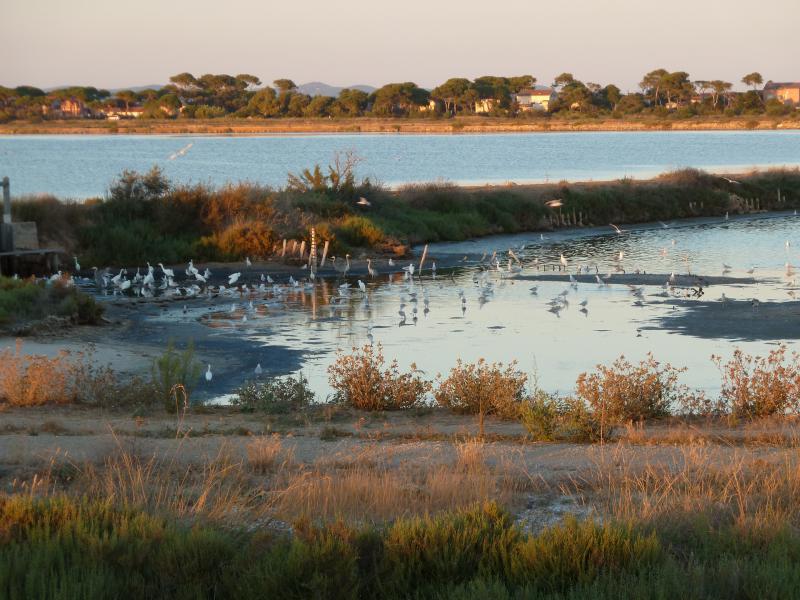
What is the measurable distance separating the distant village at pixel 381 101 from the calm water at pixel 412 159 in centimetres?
3382

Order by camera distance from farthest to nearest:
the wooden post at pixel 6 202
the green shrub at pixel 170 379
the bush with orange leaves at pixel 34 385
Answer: the wooden post at pixel 6 202 → the green shrub at pixel 170 379 → the bush with orange leaves at pixel 34 385

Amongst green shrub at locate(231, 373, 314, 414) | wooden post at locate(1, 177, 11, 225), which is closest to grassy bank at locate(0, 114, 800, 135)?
wooden post at locate(1, 177, 11, 225)

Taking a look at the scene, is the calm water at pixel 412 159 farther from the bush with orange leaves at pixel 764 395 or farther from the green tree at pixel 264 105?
the bush with orange leaves at pixel 764 395

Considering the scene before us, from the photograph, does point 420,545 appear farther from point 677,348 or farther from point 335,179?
point 335,179

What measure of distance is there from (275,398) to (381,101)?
146m

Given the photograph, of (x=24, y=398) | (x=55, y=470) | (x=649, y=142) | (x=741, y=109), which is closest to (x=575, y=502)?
(x=55, y=470)

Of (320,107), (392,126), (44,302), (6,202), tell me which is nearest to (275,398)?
(44,302)

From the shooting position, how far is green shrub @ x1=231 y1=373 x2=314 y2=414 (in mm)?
14141

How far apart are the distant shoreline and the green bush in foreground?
135m

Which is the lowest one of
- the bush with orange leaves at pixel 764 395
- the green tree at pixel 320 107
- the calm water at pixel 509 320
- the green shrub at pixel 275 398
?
the calm water at pixel 509 320

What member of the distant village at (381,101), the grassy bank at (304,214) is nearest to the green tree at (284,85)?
the distant village at (381,101)

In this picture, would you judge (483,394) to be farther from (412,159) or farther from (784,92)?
(784,92)

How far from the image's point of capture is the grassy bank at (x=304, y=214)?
105 feet

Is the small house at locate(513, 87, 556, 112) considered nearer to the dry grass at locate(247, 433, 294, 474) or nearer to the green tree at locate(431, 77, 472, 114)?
the green tree at locate(431, 77, 472, 114)
